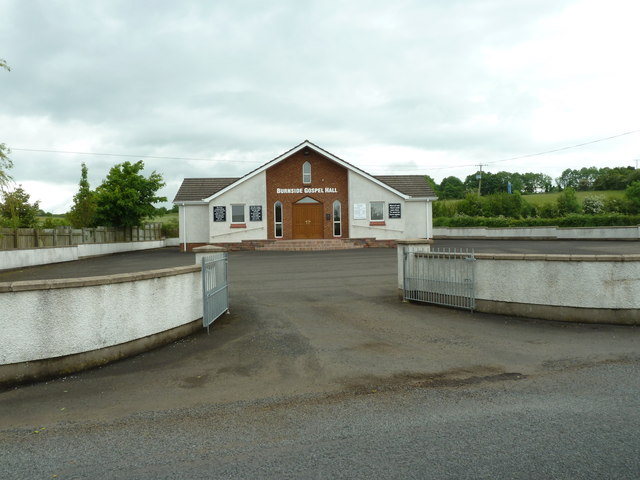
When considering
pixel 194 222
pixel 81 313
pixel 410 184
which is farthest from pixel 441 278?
pixel 410 184

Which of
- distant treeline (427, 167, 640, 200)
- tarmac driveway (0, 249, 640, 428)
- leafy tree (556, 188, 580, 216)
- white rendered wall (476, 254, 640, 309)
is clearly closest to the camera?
tarmac driveway (0, 249, 640, 428)

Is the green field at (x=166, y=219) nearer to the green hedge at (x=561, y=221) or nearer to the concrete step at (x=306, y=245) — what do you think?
the concrete step at (x=306, y=245)

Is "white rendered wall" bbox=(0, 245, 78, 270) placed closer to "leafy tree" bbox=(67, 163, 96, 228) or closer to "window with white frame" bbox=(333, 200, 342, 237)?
"leafy tree" bbox=(67, 163, 96, 228)

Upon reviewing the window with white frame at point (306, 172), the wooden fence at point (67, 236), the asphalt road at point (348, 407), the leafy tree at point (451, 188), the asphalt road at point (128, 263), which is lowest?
the asphalt road at point (348, 407)

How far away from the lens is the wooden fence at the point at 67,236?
66.7 ft

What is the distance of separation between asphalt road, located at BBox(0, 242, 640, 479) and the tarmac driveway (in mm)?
30

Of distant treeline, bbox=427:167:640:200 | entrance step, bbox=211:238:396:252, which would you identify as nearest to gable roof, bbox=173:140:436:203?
entrance step, bbox=211:238:396:252

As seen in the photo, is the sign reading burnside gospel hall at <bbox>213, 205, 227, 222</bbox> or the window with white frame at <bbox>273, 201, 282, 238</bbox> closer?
the sign reading burnside gospel hall at <bbox>213, 205, 227, 222</bbox>

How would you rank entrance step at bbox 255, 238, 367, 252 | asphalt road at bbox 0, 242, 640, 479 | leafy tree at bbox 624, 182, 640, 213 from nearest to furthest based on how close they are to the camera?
1. asphalt road at bbox 0, 242, 640, 479
2. entrance step at bbox 255, 238, 367, 252
3. leafy tree at bbox 624, 182, 640, 213

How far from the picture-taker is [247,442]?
12.6ft

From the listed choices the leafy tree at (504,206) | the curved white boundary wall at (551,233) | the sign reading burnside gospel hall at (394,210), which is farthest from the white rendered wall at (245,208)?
the leafy tree at (504,206)

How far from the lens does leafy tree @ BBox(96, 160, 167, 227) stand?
31844 mm

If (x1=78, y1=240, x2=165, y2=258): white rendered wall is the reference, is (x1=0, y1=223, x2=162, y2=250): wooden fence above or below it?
above

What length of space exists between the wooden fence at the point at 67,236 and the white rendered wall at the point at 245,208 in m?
7.44
